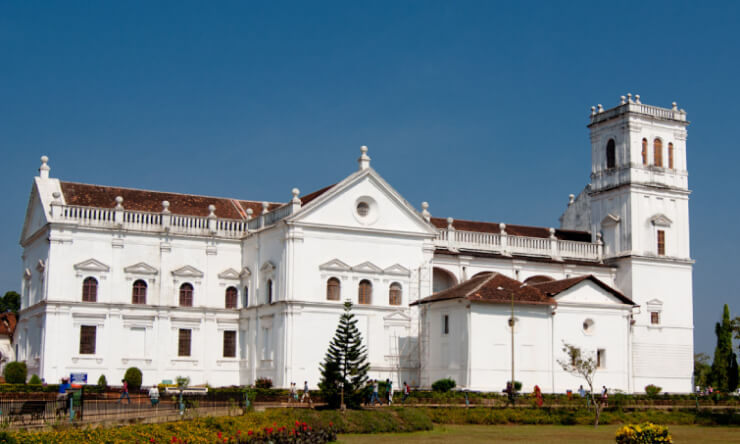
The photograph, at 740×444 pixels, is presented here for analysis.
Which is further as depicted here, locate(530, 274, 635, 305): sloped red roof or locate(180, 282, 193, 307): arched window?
locate(180, 282, 193, 307): arched window

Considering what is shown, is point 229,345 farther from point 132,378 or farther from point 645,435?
point 645,435

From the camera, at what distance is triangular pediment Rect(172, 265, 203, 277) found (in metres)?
51.4

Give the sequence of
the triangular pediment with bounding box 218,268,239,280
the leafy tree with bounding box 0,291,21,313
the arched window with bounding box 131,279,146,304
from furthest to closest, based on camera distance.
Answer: the leafy tree with bounding box 0,291,21,313 < the triangular pediment with bounding box 218,268,239,280 < the arched window with bounding box 131,279,146,304

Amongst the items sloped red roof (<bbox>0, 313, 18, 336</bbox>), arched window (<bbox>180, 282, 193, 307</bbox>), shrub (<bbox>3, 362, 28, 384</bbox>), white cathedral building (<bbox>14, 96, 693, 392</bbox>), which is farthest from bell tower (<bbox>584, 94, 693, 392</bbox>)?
sloped red roof (<bbox>0, 313, 18, 336</bbox>)

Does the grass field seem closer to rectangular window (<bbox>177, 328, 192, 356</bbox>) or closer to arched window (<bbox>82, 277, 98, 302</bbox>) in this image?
rectangular window (<bbox>177, 328, 192, 356</bbox>)

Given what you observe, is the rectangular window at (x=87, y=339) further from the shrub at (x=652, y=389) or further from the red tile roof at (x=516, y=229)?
the shrub at (x=652, y=389)

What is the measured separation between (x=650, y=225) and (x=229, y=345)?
2735 centimetres

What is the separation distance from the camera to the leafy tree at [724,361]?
6225 centimetres

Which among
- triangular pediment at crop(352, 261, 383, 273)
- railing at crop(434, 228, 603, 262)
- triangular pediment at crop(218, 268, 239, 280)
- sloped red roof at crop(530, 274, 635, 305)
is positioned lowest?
sloped red roof at crop(530, 274, 635, 305)

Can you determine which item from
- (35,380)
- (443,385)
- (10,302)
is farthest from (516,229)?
(10,302)

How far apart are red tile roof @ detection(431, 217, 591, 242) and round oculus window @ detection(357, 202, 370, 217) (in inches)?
285

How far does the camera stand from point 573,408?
40.5 m

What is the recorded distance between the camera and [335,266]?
49.9 meters

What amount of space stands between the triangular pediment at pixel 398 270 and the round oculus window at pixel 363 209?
3.23 meters
